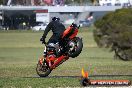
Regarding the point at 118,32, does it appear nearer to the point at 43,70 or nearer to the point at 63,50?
the point at 43,70

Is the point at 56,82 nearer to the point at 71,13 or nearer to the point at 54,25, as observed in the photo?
the point at 54,25

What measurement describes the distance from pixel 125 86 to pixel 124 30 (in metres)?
18.6

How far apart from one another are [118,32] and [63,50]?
1624 centimetres

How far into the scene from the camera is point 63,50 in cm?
1470

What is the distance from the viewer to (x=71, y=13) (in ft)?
334

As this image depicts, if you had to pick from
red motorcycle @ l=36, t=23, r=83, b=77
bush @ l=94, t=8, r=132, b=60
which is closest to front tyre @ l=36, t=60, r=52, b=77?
red motorcycle @ l=36, t=23, r=83, b=77

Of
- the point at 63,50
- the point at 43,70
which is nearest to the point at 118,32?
the point at 43,70

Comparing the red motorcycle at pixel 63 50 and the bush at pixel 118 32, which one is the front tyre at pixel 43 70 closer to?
the red motorcycle at pixel 63 50

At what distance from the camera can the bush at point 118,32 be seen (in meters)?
30.0

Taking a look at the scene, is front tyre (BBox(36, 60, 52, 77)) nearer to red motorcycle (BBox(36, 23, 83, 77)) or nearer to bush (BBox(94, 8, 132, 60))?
red motorcycle (BBox(36, 23, 83, 77))

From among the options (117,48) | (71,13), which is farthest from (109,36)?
(71,13)

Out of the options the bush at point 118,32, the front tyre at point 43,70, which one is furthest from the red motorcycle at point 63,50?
the bush at point 118,32

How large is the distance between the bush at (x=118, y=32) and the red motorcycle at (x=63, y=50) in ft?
49.0

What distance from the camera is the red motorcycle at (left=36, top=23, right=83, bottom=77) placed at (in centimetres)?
1445
